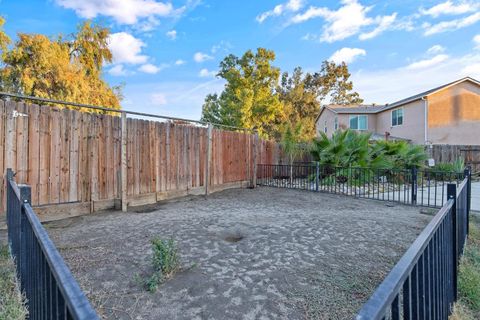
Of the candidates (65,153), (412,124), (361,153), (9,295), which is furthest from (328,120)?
(9,295)

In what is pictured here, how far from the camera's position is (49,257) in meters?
1.06

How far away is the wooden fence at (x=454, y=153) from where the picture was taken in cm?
1511

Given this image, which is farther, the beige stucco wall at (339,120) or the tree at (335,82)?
the tree at (335,82)

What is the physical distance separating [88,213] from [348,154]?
821 cm

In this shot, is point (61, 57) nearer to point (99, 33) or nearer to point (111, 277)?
point (99, 33)

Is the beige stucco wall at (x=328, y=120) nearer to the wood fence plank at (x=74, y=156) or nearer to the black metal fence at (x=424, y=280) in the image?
the wood fence plank at (x=74, y=156)

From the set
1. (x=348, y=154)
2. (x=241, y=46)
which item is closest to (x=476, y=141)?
(x=348, y=154)

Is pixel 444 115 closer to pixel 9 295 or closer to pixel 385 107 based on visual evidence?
pixel 385 107

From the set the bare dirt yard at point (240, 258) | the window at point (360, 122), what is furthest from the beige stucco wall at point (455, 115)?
the bare dirt yard at point (240, 258)

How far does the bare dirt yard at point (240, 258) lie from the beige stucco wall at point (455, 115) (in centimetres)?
1601

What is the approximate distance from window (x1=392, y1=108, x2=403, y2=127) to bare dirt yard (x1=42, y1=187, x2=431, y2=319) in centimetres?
1719

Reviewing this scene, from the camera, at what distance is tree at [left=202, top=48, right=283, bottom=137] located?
19.7 metres

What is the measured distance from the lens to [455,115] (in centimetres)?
1844

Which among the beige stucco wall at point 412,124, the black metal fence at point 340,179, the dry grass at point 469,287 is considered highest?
the beige stucco wall at point 412,124
